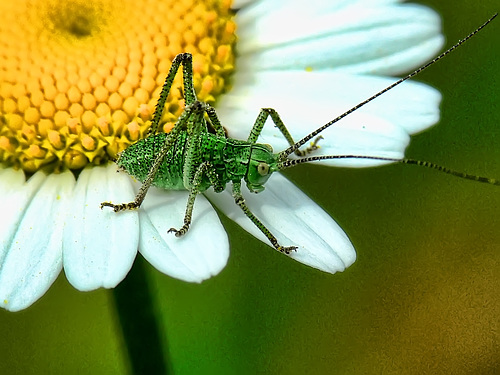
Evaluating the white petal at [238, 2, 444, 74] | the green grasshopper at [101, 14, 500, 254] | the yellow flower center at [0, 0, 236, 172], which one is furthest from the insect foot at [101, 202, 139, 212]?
the white petal at [238, 2, 444, 74]

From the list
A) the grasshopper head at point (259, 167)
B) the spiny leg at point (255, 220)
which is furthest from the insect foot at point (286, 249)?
the grasshopper head at point (259, 167)

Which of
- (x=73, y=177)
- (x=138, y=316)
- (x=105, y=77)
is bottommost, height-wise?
(x=138, y=316)

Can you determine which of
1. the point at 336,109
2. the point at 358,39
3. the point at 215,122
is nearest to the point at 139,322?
the point at 215,122

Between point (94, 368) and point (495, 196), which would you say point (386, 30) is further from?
point (94, 368)

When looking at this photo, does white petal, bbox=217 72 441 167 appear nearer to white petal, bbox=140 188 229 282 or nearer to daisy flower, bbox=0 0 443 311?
daisy flower, bbox=0 0 443 311

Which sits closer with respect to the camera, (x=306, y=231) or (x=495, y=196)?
(x=306, y=231)

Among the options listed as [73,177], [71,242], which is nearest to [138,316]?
[71,242]
